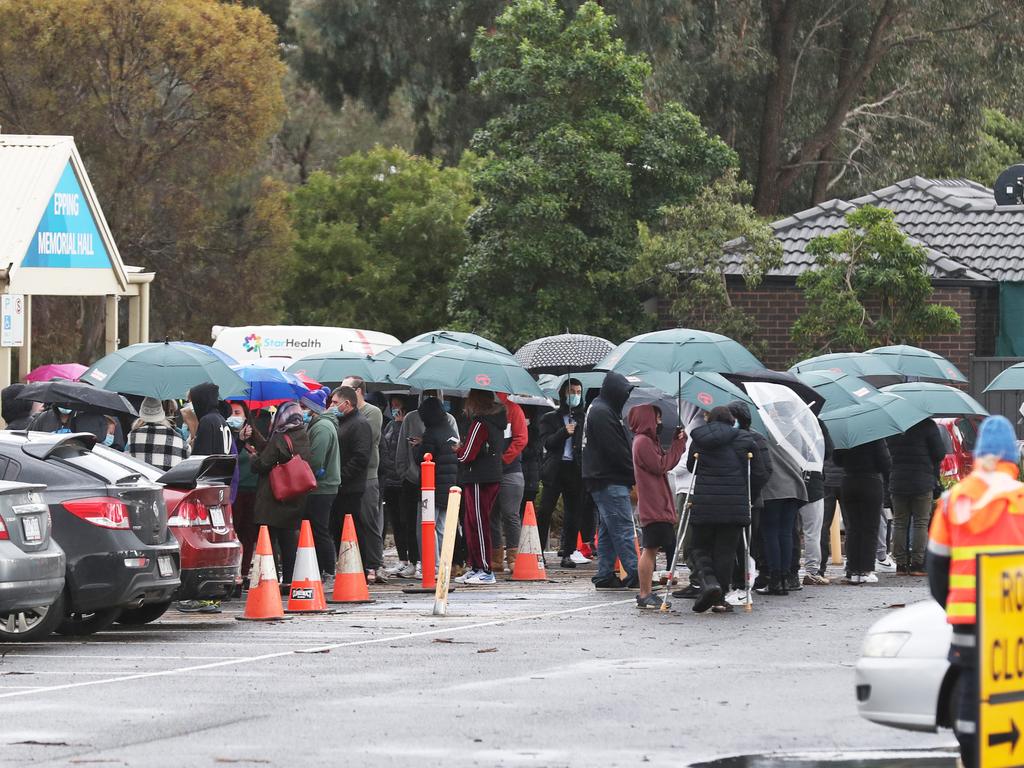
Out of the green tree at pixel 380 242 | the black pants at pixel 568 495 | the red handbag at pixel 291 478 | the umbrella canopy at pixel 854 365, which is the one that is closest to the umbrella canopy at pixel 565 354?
the black pants at pixel 568 495

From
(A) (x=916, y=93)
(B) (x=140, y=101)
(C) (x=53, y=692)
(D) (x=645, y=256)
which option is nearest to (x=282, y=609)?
(C) (x=53, y=692)

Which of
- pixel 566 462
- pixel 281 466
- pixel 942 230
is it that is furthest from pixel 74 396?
pixel 942 230

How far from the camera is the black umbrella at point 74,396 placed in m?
18.0

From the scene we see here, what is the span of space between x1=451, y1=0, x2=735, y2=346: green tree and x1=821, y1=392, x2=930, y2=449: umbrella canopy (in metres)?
12.9

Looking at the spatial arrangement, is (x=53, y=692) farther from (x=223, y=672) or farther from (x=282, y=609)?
(x=282, y=609)

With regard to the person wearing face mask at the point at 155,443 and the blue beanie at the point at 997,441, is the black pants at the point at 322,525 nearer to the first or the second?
the person wearing face mask at the point at 155,443

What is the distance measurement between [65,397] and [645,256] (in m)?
15.2

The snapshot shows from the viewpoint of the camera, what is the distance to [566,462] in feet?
73.0

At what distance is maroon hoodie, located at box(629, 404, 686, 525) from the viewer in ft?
54.7

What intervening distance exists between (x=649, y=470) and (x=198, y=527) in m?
3.96

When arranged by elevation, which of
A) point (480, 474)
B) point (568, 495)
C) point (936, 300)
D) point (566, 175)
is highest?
point (566, 175)

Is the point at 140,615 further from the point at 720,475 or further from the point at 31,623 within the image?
the point at 720,475

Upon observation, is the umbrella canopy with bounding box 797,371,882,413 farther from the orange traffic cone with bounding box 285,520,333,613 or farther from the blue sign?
the blue sign

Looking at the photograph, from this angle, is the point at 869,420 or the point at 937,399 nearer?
the point at 869,420
